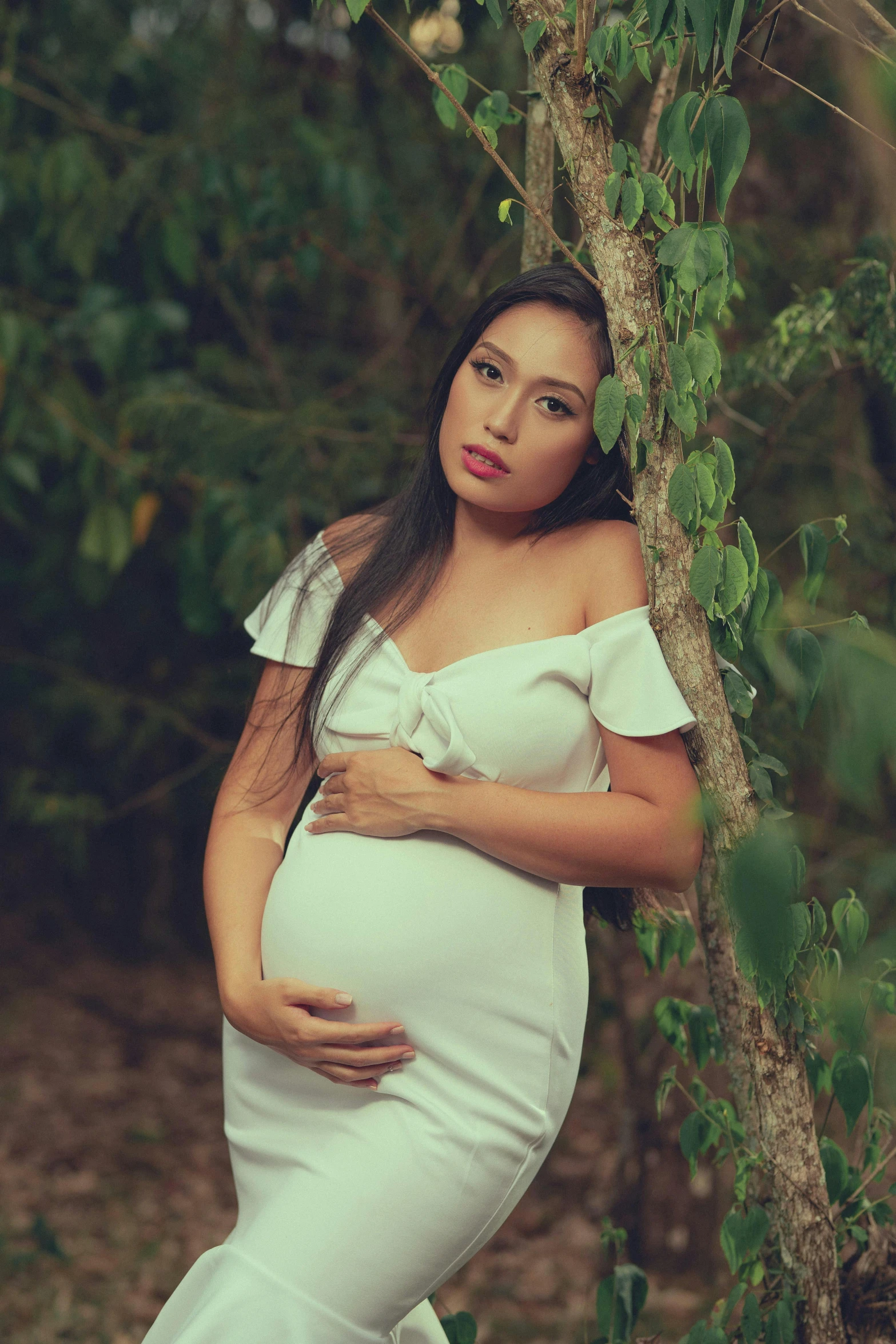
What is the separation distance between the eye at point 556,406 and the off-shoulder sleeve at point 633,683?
24 centimetres

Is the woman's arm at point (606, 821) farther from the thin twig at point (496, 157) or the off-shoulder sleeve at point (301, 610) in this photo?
the thin twig at point (496, 157)

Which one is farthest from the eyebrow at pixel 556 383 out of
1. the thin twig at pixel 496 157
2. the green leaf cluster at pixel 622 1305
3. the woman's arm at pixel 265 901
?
the green leaf cluster at pixel 622 1305

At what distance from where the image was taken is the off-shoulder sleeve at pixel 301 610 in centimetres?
166

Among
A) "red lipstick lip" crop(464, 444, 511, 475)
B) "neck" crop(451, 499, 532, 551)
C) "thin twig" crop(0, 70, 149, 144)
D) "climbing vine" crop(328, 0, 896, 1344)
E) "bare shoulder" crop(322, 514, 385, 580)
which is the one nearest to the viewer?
"climbing vine" crop(328, 0, 896, 1344)

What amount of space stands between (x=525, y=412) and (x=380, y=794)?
1.53 feet

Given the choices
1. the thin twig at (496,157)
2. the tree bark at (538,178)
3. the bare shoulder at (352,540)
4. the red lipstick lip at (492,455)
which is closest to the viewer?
the thin twig at (496,157)

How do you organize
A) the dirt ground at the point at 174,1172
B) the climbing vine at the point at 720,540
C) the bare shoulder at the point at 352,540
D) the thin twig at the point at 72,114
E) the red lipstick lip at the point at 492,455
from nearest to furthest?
the climbing vine at the point at 720,540 → the red lipstick lip at the point at 492,455 → the bare shoulder at the point at 352,540 → the dirt ground at the point at 174,1172 → the thin twig at the point at 72,114

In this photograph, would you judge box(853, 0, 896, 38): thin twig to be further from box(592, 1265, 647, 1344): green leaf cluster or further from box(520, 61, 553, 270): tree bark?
box(592, 1265, 647, 1344): green leaf cluster

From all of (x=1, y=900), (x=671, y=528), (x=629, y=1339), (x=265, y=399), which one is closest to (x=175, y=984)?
(x=1, y=900)

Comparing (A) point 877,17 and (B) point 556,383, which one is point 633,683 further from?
(A) point 877,17

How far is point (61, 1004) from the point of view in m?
4.33

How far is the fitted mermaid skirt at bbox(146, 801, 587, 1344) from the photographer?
53.6 inches

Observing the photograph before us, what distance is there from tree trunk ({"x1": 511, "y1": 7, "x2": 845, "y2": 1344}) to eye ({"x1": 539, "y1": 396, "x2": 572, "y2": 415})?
10 cm

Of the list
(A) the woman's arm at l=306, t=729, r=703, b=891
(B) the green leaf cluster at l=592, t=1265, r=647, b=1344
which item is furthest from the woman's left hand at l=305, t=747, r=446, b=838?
(B) the green leaf cluster at l=592, t=1265, r=647, b=1344
